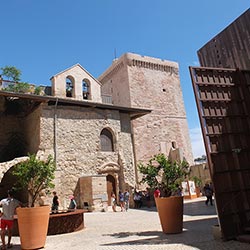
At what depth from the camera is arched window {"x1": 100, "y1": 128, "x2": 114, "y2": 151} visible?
1716cm

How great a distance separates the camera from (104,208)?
14352 mm

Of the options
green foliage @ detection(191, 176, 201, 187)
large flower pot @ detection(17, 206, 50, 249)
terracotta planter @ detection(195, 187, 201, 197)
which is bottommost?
large flower pot @ detection(17, 206, 50, 249)

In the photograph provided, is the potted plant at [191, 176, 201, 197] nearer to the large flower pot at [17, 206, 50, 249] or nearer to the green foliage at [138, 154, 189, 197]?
the green foliage at [138, 154, 189, 197]

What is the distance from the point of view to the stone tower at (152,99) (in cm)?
2397

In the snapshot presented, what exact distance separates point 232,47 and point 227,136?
14.6 feet

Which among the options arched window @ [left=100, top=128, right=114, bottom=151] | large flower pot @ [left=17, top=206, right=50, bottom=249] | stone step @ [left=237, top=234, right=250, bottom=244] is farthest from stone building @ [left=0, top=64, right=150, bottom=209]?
stone step @ [left=237, top=234, right=250, bottom=244]

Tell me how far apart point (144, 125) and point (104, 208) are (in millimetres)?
11281

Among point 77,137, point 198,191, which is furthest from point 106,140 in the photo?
point 198,191

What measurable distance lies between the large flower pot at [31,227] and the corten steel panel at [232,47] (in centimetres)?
773

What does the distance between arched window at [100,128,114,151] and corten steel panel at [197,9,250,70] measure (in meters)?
9.11

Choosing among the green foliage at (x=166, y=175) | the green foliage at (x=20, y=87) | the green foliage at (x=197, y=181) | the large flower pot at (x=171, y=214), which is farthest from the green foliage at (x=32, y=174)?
the green foliage at (x=197, y=181)

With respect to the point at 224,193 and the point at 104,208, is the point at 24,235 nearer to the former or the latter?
the point at 224,193

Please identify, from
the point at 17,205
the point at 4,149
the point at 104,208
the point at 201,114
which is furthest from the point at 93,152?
the point at 201,114

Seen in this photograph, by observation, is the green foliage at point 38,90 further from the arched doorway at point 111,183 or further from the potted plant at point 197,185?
the potted plant at point 197,185
